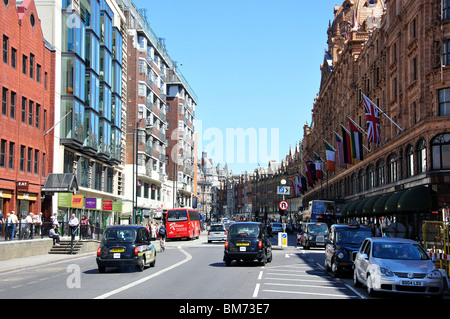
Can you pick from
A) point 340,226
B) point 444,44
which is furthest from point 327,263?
point 444,44

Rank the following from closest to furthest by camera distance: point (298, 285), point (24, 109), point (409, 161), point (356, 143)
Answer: point (298, 285) → point (24, 109) → point (409, 161) → point (356, 143)

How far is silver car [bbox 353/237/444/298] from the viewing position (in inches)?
570

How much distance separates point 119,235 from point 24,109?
20.4 m

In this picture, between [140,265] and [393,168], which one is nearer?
[140,265]

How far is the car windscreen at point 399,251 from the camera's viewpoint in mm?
15992

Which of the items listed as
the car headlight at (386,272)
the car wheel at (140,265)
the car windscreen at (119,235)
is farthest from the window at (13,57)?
the car headlight at (386,272)

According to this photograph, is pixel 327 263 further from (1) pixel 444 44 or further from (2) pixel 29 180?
(2) pixel 29 180

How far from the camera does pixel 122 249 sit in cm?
2148

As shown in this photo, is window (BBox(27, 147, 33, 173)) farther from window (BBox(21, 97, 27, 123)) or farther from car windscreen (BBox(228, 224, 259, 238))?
car windscreen (BBox(228, 224, 259, 238))

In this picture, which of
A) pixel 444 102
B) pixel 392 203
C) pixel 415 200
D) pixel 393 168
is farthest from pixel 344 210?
pixel 444 102

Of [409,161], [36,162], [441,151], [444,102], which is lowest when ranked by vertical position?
[36,162]

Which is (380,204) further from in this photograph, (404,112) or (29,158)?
Result: (29,158)

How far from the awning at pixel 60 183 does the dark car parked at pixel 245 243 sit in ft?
66.9

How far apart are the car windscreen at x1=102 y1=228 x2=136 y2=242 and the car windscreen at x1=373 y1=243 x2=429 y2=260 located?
31.8 ft
